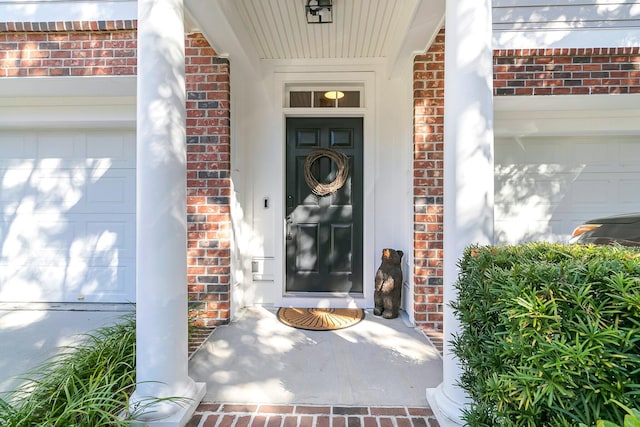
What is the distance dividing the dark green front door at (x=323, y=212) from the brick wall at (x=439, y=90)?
83cm

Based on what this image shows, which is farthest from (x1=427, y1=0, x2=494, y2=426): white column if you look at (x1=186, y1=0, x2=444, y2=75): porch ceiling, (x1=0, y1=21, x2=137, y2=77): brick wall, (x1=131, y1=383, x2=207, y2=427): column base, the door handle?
(x1=0, y1=21, x2=137, y2=77): brick wall

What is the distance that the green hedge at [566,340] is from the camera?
2.75ft

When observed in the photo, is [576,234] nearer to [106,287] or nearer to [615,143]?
→ [615,143]

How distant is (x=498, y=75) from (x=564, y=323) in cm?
291

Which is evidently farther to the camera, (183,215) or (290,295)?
(290,295)

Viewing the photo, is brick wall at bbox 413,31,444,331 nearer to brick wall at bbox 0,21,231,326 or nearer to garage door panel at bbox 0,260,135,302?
brick wall at bbox 0,21,231,326

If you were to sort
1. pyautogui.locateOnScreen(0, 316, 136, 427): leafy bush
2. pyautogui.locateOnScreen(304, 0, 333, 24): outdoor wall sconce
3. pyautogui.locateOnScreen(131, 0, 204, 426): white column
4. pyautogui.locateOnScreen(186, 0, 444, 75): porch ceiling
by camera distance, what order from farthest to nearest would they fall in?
pyautogui.locateOnScreen(304, 0, 333, 24): outdoor wall sconce < pyautogui.locateOnScreen(186, 0, 444, 75): porch ceiling < pyautogui.locateOnScreen(131, 0, 204, 426): white column < pyautogui.locateOnScreen(0, 316, 136, 427): leafy bush

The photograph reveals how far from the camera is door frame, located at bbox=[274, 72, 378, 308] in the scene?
11.9 feet

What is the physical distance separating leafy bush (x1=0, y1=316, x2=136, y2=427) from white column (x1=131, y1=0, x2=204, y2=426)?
190mm

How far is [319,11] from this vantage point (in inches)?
107

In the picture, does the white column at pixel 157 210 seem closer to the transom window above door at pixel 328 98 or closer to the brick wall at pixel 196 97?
the brick wall at pixel 196 97

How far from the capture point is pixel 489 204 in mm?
1750

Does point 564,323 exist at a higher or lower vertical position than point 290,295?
higher

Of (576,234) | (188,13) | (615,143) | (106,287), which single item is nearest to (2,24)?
(188,13)
